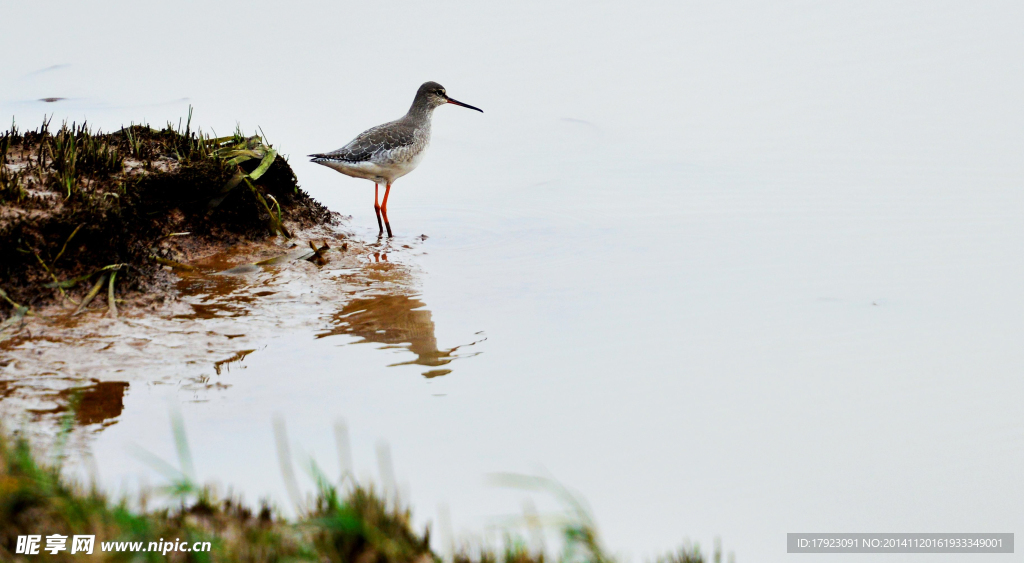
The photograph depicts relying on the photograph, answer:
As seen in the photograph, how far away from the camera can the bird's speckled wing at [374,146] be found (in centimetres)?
912

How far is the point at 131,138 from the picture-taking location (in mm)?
7684

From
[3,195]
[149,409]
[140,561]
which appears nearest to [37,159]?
[3,195]

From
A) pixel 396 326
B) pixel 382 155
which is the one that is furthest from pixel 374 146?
pixel 396 326

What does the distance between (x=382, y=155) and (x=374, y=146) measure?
0.13m

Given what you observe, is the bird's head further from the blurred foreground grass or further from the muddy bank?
the blurred foreground grass

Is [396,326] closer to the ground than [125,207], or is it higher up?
closer to the ground

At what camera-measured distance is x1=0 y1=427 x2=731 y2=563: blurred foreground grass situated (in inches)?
124

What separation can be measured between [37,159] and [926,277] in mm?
7302

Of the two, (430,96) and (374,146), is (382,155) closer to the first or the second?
(374,146)

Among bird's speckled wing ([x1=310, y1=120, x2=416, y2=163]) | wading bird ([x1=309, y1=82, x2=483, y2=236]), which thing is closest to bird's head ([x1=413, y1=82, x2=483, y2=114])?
wading bird ([x1=309, y1=82, x2=483, y2=236])

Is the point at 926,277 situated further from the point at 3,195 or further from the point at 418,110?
the point at 3,195

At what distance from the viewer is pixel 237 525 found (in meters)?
3.56

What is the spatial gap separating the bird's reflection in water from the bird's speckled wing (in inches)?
97.7

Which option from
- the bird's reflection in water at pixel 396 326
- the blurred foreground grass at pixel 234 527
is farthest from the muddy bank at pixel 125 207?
the blurred foreground grass at pixel 234 527
